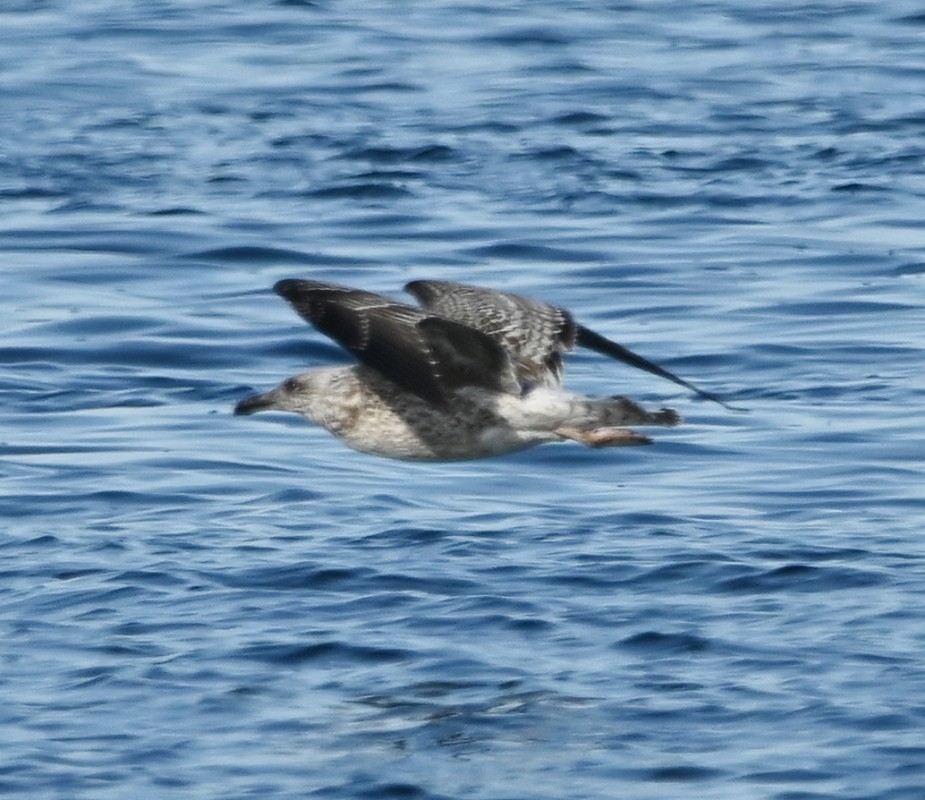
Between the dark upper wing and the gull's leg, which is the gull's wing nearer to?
the gull's leg

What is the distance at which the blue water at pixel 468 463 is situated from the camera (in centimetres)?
871

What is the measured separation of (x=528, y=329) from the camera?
31.1 ft

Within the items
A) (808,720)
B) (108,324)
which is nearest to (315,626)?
(808,720)

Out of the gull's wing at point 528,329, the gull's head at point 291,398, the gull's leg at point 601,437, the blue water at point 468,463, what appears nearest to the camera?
the blue water at point 468,463

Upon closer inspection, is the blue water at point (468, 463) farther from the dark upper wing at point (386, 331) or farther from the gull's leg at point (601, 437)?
the dark upper wing at point (386, 331)

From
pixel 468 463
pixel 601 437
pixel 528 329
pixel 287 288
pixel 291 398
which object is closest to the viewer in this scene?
pixel 287 288

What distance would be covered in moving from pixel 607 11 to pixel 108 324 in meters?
11.3

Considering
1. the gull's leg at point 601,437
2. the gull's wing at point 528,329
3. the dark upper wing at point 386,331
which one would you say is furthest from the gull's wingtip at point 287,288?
the gull's leg at point 601,437

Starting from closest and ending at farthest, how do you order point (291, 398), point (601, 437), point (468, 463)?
point (601, 437)
point (291, 398)
point (468, 463)

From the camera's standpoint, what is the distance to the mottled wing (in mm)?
9359

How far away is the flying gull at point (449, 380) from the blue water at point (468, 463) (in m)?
0.89

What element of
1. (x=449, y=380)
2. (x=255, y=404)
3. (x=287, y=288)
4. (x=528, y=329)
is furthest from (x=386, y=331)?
(x=255, y=404)

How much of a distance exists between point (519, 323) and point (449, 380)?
682 mm

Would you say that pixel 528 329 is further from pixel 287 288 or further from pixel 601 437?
pixel 287 288
